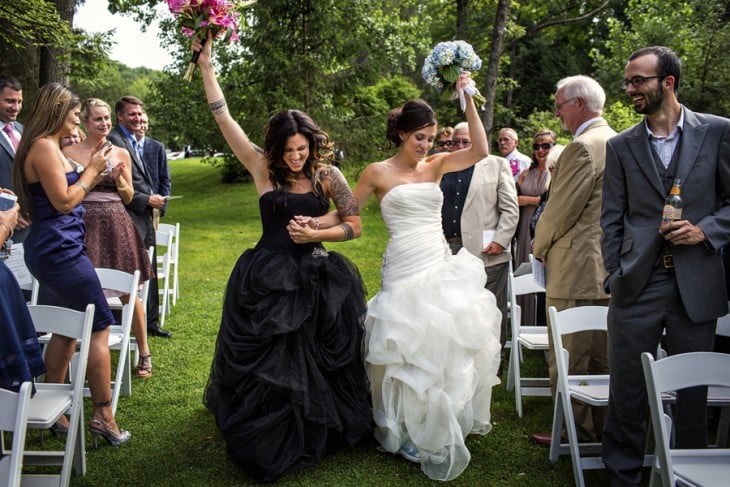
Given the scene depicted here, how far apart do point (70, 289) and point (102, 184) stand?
167cm

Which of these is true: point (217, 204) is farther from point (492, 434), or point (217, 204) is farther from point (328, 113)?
point (492, 434)

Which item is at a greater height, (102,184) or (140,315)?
(102,184)

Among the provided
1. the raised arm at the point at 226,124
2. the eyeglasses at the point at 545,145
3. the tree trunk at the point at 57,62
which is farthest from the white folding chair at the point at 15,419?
the tree trunk at the point at 57,62

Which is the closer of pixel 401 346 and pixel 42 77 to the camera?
pixel 401 346

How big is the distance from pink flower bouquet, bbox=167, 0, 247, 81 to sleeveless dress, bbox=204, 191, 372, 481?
1.05 meters

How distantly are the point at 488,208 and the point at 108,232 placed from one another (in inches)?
128

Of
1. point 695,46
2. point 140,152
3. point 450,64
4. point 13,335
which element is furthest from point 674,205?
point 695,46

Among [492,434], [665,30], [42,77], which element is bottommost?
[492,434]

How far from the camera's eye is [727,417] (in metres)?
3.66

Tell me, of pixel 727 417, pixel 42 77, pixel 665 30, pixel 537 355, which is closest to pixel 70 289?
pixel 727 417

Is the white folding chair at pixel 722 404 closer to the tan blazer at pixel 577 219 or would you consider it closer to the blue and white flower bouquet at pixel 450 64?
the tan blazer at pixel 577 219

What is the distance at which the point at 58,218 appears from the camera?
3.93m

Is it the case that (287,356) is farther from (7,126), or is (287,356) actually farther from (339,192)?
(7,126)

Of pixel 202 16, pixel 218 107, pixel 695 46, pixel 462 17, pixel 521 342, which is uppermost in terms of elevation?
pixel 462 17
